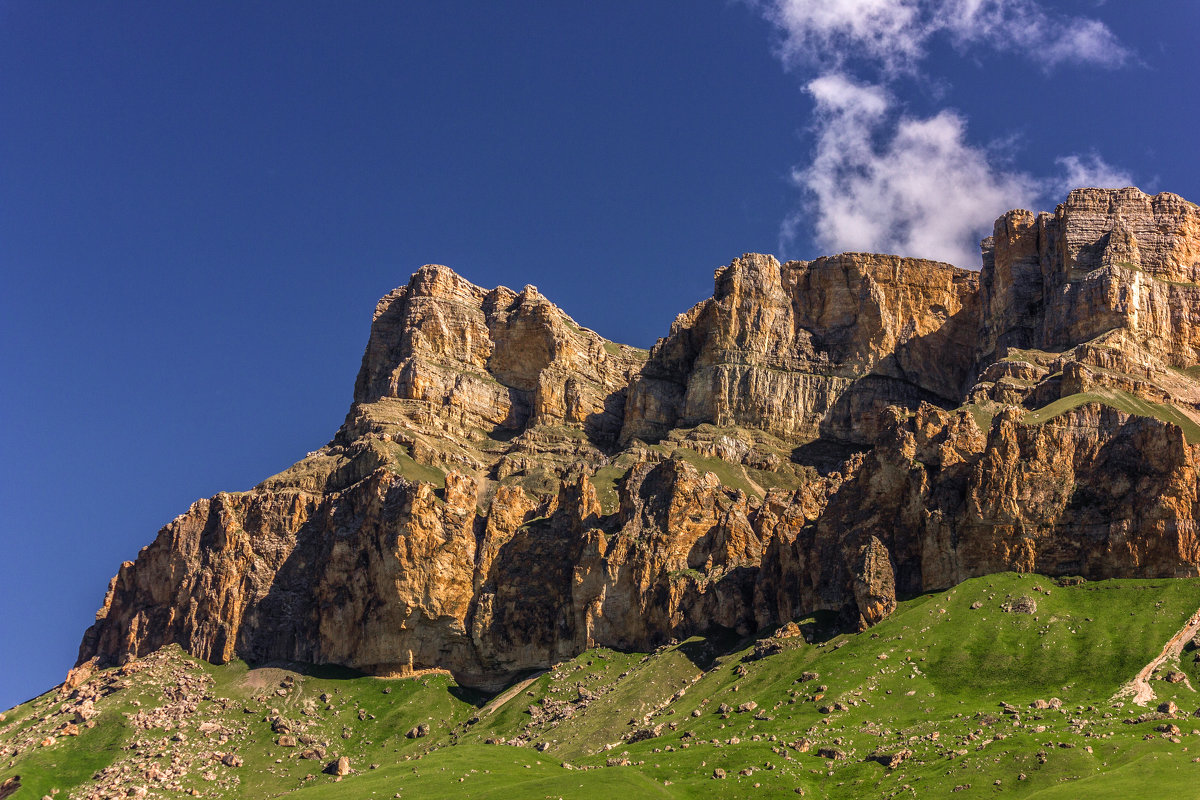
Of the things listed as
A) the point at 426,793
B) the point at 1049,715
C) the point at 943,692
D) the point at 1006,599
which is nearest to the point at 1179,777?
the point at 1049,715

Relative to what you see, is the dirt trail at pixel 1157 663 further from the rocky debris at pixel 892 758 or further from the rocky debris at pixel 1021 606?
the rocky debris at pixel 892 758

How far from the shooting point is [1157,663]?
17525 centimetres

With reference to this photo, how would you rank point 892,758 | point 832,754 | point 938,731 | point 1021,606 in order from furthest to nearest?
point 1021,606
point 832,754
point 938,731
point 892,758

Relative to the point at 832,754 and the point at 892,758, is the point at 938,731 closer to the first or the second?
the point at 892,758

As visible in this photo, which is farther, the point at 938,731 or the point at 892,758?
the point at 938,731

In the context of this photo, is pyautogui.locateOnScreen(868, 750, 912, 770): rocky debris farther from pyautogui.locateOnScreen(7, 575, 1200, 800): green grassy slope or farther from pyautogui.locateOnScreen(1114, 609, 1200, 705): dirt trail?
pyautogui.locateOnScreen(1114, 609, 1200, 705): dirt trail

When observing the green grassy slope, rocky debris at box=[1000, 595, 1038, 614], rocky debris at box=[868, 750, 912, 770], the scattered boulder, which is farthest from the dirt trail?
the scattered boulder

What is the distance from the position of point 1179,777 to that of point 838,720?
167 feet

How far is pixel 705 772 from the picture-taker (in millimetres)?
167875

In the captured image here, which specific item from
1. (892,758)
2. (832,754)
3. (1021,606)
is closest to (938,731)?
(892,758)

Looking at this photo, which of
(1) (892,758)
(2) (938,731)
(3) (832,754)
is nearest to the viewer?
(1) (892,758)

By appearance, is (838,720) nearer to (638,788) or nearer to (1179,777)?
(638,788)

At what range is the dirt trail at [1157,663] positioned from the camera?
6644 inches

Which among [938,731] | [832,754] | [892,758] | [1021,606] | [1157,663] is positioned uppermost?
[1021,606]
